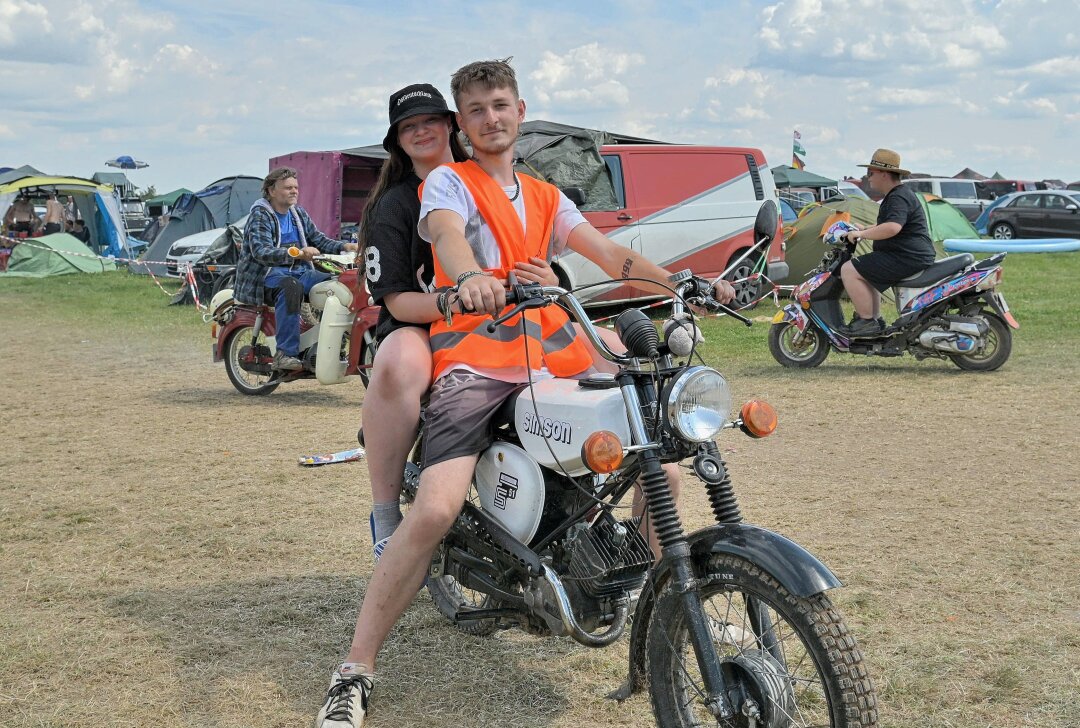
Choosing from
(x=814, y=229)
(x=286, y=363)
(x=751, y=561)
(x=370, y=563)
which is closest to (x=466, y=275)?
(x=751, y=561)

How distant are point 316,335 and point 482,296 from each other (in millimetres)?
6310

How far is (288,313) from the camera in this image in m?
8.68

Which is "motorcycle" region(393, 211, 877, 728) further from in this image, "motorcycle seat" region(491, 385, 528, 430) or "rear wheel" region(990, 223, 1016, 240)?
"rear wheel" region(990, 223, 1016, 240)

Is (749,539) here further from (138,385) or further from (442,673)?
(138,385)

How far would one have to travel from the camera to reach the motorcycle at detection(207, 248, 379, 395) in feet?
26.6

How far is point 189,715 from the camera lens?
10.9 feet

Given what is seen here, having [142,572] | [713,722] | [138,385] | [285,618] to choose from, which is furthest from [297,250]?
[713,722]

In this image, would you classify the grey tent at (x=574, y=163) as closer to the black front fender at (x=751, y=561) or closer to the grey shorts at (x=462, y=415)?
the grey shorts at (x=462, y=415)

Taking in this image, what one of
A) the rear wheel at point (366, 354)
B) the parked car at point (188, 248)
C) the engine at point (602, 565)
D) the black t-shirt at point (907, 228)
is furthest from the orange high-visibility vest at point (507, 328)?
the parked car at point (188, 248)

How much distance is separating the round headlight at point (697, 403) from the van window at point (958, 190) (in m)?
35.6

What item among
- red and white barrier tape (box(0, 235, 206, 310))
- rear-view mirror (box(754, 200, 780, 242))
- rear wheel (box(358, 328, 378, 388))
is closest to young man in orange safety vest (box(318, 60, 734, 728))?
rear-view mirror (box(754, 200, 780, 242))

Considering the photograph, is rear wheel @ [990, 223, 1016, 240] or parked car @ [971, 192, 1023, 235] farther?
parked car @ [971, 192, 1023, 235]

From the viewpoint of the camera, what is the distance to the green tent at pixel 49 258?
24172mm

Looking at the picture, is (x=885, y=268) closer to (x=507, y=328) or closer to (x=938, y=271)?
(x=938, y=271)
